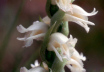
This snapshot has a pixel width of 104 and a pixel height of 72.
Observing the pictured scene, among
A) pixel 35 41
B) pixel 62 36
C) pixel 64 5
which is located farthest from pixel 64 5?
pixel 35 41

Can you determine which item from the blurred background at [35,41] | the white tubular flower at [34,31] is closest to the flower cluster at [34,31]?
the white tubular flower at [34,31]

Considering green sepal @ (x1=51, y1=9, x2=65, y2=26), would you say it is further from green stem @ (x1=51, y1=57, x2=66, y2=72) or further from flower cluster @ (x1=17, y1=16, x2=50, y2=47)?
green stem @ (x1=51, y1=57, x2=66, y2=72)

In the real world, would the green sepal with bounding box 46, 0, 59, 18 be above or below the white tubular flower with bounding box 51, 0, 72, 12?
above

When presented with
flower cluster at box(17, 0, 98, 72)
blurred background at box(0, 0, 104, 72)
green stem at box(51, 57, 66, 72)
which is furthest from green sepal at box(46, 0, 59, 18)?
blurred background at box(0, 0, 104, 72)

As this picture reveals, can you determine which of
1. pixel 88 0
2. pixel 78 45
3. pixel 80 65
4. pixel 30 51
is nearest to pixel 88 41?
pixel 78 45

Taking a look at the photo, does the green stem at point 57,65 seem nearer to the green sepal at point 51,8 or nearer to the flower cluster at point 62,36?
the flower cluster at point 62,36

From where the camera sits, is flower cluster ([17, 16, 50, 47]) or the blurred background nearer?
flower cluster ([17, 16, 50, 47])

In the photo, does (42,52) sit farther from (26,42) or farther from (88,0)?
(88,0)
